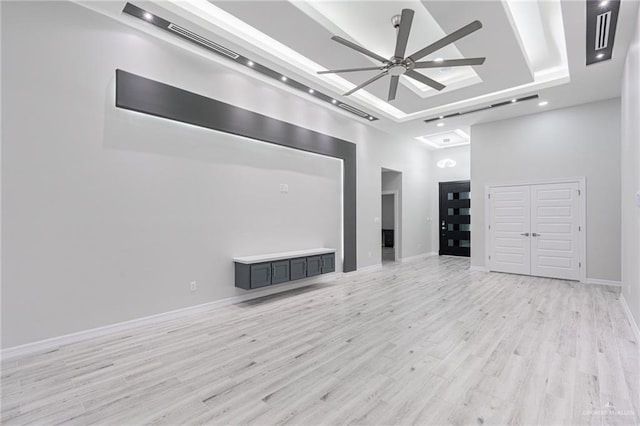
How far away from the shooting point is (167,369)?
269 cm

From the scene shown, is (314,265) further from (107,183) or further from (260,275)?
(107,183)

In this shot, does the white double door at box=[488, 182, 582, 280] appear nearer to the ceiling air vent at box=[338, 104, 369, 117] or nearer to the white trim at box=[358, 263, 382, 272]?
the white trim at box=[358, 263, 382, 272]

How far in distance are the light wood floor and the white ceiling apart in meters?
3.67

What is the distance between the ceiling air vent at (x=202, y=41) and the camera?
11.9 ft

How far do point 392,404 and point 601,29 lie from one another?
492 cm

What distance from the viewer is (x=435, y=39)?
14.2 ft

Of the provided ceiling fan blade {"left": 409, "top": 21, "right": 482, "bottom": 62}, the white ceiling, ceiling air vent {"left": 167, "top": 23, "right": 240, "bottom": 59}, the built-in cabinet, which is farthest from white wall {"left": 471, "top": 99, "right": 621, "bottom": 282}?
ceiling air vent {"left": 167, "top": 23, "right": 240, "bottom": 59}

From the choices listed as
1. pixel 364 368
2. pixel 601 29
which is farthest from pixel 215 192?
pixel 601 29

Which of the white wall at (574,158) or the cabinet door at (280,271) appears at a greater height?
the white wall at (574,158)

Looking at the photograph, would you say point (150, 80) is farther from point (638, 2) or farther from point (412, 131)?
point (412, 131)

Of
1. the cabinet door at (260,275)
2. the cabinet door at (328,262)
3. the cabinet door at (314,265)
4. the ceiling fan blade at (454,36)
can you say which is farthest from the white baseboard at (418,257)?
the ceiling fan blade at (454,36)

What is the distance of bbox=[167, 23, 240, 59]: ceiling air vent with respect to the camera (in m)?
3.62

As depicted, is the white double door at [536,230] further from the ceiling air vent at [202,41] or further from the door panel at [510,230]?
the ceiling air vent at [202,41]

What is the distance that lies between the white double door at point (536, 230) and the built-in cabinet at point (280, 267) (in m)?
4.25
